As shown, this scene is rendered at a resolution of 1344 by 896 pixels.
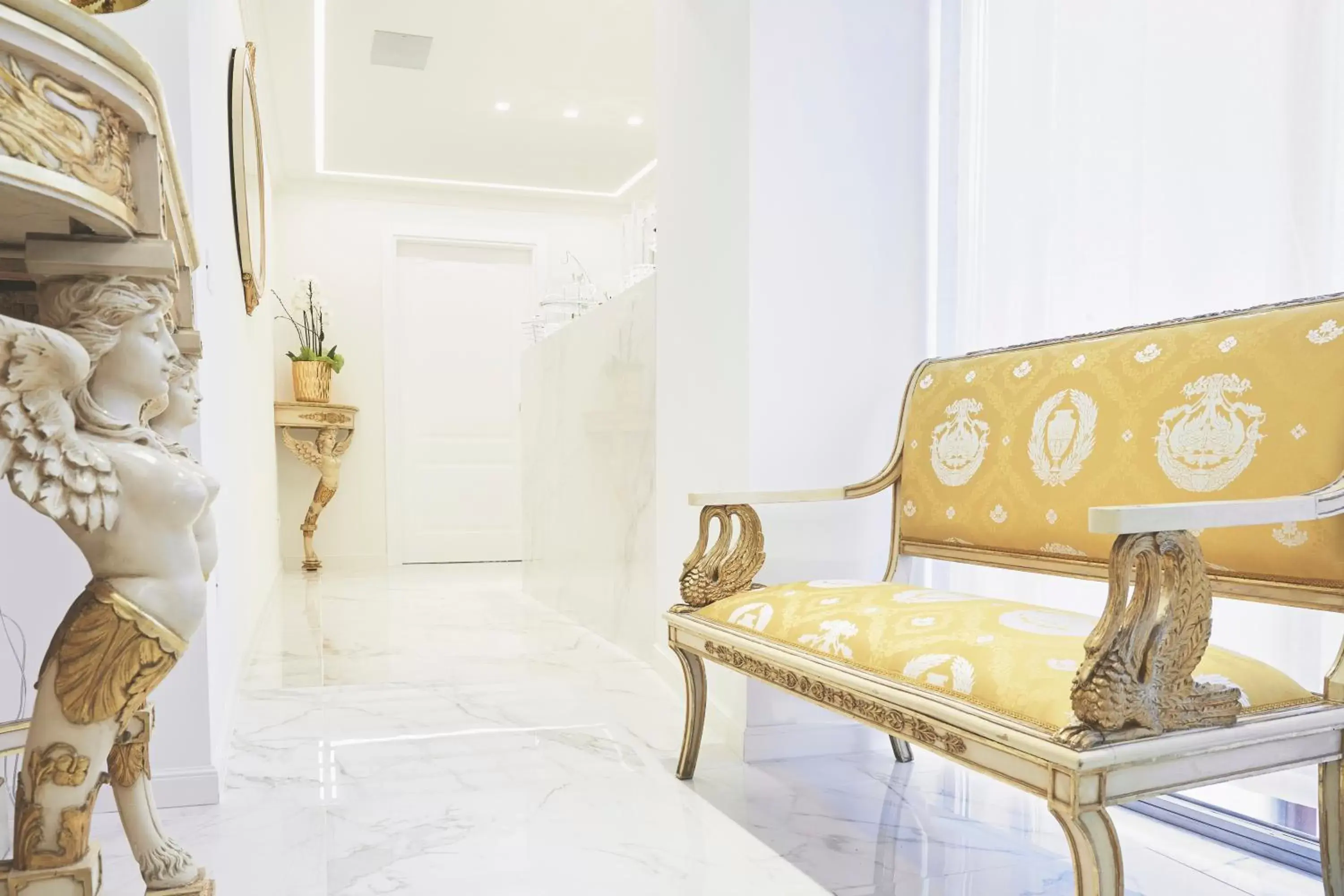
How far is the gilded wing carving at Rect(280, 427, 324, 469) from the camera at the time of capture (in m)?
5.47

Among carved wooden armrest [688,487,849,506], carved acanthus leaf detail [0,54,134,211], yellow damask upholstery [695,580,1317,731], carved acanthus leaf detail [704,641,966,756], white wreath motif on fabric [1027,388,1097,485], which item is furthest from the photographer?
carved wooden armrest [688,487,849,506]

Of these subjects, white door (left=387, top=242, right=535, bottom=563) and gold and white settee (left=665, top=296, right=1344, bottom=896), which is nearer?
gold and white settee (left=665, top=296, right=1344, bottom=896)

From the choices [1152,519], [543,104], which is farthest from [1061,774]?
[543,104]

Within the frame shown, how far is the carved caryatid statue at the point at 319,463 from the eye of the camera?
18.0 feet

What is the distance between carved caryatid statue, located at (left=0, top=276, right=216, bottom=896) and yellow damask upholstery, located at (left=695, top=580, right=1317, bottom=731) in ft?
2.89

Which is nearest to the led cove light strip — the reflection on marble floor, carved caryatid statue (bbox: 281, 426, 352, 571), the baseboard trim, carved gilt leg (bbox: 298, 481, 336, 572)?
carved caryatid statue (bbox: 281, 426, 352, 571)

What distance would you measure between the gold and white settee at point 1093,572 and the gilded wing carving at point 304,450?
4.14m

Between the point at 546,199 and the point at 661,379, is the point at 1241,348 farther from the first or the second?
the point at 546,199

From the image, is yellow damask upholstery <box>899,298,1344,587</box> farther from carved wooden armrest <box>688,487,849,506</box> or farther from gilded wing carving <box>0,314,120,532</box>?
gilded wing carving <box>0,314,120,532</box>

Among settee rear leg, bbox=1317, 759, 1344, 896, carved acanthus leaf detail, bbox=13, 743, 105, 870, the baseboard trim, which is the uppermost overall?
carved acanthus leaf detail, bbox=13, 743, 105, 870

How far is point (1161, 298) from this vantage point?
171 centimetres

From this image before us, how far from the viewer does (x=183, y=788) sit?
1751 millimetres

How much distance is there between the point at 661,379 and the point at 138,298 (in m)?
1.95

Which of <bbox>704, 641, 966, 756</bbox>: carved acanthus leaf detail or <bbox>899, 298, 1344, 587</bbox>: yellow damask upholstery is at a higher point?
<bbox>899, 298, 1344, 587</bbox>: yellow damask upholstery
